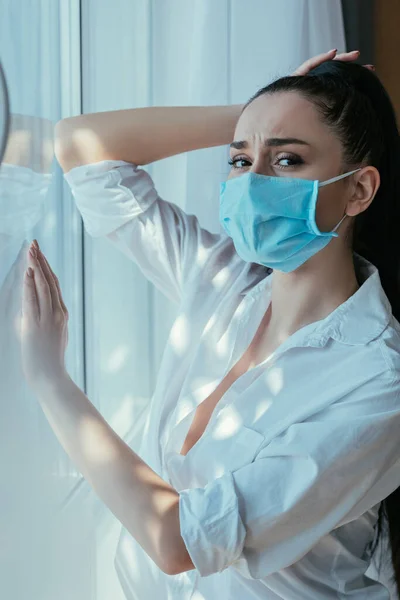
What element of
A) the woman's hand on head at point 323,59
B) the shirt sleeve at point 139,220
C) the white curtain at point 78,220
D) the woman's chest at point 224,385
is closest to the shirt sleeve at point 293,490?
the woman's chest at point 224,385

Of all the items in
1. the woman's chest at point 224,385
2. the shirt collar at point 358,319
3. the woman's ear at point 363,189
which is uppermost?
the woman's ear at point 363,189

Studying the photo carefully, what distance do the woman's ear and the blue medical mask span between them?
0.03 metres

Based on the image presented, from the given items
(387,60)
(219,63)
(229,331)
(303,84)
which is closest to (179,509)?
(229,331)

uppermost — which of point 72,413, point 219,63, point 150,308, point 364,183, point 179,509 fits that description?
point 219,63

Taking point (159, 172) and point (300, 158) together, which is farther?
point (159, 172)

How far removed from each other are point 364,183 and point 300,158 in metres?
0.14

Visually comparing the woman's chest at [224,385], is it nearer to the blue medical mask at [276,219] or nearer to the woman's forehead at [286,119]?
the blue medical mask at [276,219]

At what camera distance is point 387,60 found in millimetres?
2896

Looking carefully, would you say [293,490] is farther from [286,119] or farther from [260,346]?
[286,119]

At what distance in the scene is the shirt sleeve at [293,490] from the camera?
43.0 inches

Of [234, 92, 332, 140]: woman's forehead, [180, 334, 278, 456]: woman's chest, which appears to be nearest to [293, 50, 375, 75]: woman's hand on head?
[234, 92, 332, 140]: woman's forehead

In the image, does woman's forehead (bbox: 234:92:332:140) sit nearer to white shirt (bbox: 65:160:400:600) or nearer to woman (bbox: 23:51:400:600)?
woman (bbox: 23:51:400:600)

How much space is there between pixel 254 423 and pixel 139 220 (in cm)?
51

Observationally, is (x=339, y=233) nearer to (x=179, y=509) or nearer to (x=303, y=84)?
(x=303, y=84)
